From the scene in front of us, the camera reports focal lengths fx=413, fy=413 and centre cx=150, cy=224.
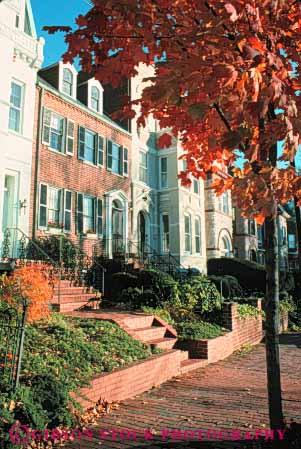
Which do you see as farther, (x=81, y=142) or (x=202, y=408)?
(x=81, y=142)

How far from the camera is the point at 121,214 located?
21797mm

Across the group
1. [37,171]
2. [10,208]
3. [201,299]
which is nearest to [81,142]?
[37,171]

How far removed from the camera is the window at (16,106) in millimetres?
15453

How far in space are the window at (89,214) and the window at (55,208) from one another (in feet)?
1.98

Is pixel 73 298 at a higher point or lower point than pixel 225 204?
lower

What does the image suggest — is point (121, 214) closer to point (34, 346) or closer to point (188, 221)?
point (188, 221)

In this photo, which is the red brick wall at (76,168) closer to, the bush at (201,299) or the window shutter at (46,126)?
the window shutter at (46,126)

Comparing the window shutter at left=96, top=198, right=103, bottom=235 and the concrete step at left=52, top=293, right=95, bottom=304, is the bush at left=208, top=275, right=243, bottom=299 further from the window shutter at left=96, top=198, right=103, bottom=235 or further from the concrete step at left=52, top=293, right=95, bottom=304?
the window shutter at left=96, top=198, right=103, bottom=235

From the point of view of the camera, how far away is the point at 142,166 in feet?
79.6

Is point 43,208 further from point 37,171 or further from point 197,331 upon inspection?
point 197,331

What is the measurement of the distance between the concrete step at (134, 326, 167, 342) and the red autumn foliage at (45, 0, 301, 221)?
5245mm

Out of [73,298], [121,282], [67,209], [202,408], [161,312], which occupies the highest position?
[67,209]

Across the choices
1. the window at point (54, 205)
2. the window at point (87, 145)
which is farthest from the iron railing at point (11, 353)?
the window at point (87, 145)

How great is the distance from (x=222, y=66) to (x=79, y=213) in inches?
645
